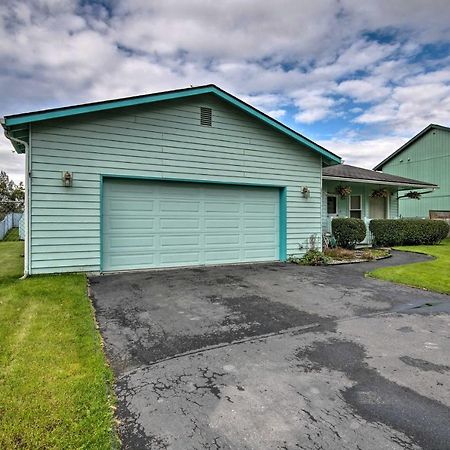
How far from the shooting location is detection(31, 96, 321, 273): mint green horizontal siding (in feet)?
21.9

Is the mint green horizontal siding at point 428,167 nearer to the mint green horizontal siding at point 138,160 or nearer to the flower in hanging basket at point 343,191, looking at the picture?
the flower in hanging basket at point 343,191

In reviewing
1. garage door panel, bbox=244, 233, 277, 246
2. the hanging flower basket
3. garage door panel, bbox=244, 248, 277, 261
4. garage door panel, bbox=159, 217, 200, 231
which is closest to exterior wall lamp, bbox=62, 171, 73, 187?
garage door panel, bbox=159, 217, 200, 231

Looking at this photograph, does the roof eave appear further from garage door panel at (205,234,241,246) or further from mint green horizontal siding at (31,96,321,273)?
garage door panel at (205,234,241,246)

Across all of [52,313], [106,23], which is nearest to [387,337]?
[52,313]

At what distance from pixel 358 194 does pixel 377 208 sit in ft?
5.28

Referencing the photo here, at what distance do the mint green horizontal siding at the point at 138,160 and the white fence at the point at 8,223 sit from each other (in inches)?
498

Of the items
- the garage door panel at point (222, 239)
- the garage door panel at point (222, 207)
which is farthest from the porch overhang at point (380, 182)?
the garage door panel at point (222, 239)

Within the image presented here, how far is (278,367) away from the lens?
294 centimetres

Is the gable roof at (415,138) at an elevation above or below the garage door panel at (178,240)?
above

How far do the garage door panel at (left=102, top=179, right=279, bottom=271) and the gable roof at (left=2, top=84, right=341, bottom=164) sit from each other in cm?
164

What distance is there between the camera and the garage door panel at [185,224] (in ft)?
24.3

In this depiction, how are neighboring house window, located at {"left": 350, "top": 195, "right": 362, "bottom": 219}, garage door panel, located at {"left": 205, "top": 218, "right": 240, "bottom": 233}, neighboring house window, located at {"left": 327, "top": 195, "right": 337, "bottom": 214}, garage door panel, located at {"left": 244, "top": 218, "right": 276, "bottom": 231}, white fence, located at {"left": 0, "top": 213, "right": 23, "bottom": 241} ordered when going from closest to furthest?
garage door panel, located at {"left": 205, "top": 218, "right": 240, "bottom": 233} → garage door panel, located at {"left": 244, "top": 218, "right": 276, "bottom": 231} → neighboring house window, located at {"left": 327, "top": 195, "right": 337, "bottom": 214} → neighboring house window, located at {"left": 350, "top": 195, "right": 362, "bottom": 219} → white fence, located at {"left": 0, "top": 213, "right": 23, "bottom": 241}

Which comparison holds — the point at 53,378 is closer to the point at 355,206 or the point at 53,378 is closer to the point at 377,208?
the point at 355,206

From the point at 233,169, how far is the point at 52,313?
574 cm
